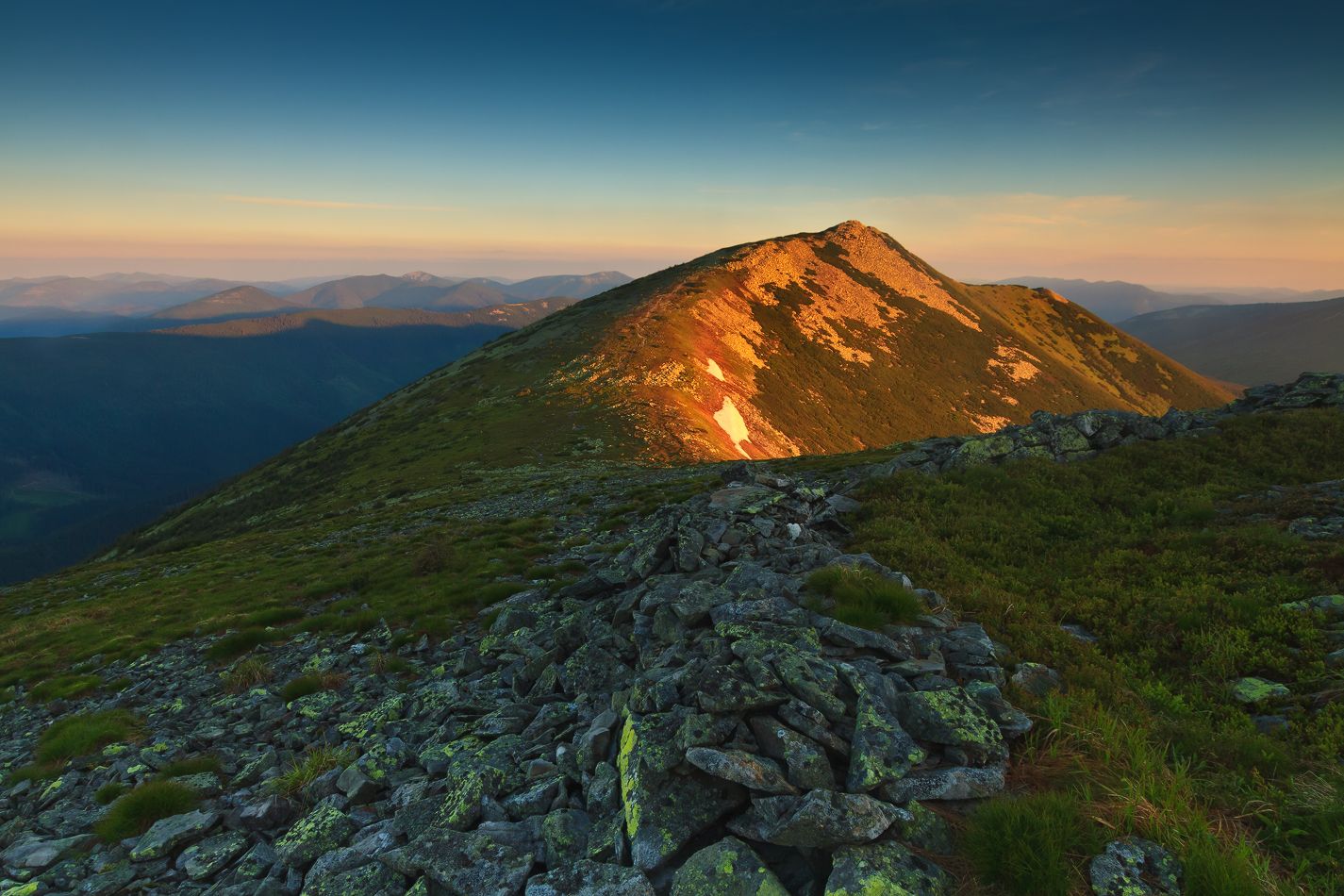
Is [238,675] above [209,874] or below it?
below

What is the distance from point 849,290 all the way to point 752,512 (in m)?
157

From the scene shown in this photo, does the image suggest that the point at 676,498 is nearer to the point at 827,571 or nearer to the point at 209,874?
the point at 827,571

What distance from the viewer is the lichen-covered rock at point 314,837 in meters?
8.80

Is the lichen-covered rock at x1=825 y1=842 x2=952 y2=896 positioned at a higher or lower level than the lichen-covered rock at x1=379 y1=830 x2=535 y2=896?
higher

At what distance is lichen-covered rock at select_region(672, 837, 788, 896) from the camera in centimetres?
610

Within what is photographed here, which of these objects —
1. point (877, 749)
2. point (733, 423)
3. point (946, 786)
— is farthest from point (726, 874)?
point (733, 423)

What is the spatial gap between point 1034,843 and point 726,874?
3.27 meters

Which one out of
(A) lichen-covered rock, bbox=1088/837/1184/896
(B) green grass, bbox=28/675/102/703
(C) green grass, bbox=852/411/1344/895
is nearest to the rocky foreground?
(A) lichen-covered rock, bbox=1088/837/1184/896

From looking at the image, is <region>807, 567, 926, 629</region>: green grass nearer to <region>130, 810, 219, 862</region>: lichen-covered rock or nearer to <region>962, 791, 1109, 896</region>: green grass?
<region>962, 791, 1109, 896</region>: green grass

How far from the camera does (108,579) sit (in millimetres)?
42344

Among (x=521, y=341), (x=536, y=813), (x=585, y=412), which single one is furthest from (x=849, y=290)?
(x=536, y=813)

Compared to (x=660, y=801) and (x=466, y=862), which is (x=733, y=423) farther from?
(x=466, y=862)

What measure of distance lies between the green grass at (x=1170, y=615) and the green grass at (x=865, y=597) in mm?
2153

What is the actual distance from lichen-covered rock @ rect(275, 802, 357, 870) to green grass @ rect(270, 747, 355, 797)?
4.50 ft
